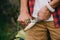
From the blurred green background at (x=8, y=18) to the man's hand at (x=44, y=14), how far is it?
1485mm

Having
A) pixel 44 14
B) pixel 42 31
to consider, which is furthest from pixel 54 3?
pixel 42 31

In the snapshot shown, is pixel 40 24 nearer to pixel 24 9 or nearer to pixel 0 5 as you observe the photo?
pixel 24 9

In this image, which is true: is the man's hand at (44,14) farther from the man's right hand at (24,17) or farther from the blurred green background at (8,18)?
the blurred green background at (8,18)

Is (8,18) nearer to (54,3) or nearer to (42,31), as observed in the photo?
(42,31)

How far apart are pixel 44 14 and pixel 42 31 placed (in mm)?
161

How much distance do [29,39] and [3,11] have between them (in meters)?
1.48

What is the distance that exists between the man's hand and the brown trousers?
3.0 inches

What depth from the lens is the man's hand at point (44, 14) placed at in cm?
154

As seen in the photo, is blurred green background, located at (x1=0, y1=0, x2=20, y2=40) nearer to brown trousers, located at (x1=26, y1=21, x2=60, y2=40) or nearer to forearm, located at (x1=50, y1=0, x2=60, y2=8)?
brown trousers, located at (x1=26, y1=21, x2=60, y2=40)

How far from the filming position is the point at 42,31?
1.65 metres

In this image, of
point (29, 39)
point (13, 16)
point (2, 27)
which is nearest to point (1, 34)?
point (2, 27)

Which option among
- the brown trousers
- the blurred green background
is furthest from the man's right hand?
the blurred green background

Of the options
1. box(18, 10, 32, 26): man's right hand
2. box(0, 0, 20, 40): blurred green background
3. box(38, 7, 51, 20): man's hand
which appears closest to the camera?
box(38, 7, 51, 20): man's hand

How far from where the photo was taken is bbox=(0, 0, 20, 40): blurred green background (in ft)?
10.0
